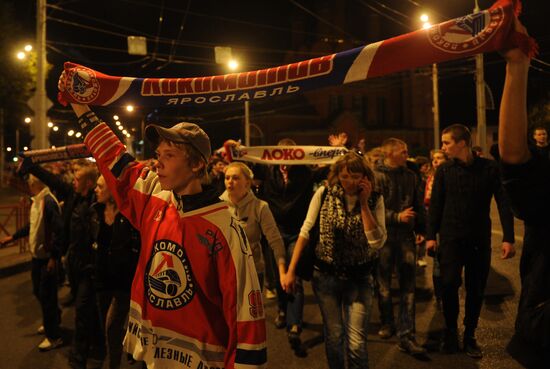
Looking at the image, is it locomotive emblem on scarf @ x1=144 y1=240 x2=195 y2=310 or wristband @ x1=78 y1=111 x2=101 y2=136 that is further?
wristband @ x1=78 y1=111 x2=101 y2=136

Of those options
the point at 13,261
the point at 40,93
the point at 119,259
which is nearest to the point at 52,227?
the point at 119,259

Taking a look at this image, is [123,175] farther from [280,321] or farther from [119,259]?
[280,321]

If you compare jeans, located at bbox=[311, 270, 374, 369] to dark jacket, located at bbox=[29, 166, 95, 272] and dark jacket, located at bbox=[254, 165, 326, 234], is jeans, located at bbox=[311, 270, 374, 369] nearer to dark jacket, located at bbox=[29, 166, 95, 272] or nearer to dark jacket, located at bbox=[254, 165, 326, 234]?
dark jacket, located at bbox=[254, 165, 326, 234]

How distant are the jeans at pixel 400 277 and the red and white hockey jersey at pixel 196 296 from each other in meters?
3.30

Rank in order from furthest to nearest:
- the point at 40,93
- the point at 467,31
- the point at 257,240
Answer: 1. the point at 40,93
2. the point at 257,240
3. the point at 467,31

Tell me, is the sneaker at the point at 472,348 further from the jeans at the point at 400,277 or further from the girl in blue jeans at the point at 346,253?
the girl in blue jeans at the point at 346,253

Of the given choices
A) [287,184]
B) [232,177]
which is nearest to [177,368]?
[232,177]

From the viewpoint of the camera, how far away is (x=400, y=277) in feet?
17.3

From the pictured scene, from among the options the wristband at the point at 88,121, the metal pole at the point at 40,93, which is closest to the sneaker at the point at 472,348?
the wristband at the point at 88,121

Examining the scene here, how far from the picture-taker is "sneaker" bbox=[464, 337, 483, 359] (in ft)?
15.2

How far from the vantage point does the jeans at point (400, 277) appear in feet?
16.4

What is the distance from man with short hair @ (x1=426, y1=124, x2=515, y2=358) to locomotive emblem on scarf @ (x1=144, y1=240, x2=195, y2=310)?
340 cm

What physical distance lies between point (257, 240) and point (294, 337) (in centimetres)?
115

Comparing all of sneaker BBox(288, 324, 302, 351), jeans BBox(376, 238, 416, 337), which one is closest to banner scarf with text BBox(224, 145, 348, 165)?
jeans BBox(376, 238, 416, 337)
